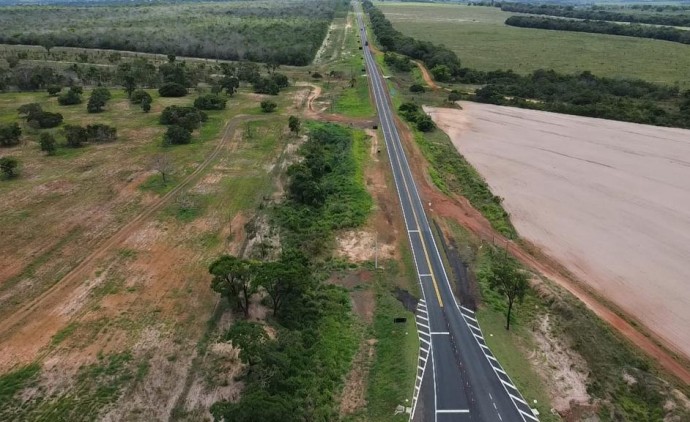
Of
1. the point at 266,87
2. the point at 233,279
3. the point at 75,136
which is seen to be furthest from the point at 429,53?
the point at 233,279

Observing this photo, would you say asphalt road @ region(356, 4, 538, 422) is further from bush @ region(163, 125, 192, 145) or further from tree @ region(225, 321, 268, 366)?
bush @ region(163, 125, 192, 145)

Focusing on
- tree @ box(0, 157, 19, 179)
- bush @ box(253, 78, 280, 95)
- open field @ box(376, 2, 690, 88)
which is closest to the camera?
tree @ box(0, 157, 19, 179)

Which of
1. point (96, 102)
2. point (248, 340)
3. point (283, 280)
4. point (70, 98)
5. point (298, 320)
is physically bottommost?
point (298, 320)

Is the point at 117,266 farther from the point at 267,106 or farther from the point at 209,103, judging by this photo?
the point at 209,103

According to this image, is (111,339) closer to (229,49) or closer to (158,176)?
(158,176)

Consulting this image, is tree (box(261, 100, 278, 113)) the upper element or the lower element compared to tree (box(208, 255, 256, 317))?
upper

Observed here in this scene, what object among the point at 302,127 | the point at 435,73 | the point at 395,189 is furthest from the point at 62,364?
the point at 435,73

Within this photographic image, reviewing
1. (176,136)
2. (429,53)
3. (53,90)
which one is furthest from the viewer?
(429,53)

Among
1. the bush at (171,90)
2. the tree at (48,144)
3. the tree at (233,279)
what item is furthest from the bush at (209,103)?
the tree at (233,279)

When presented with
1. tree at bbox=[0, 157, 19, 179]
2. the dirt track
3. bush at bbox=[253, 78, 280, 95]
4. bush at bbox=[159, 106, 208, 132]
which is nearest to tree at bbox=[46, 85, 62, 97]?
bush at bbox=[159, 106, 208, 132]
